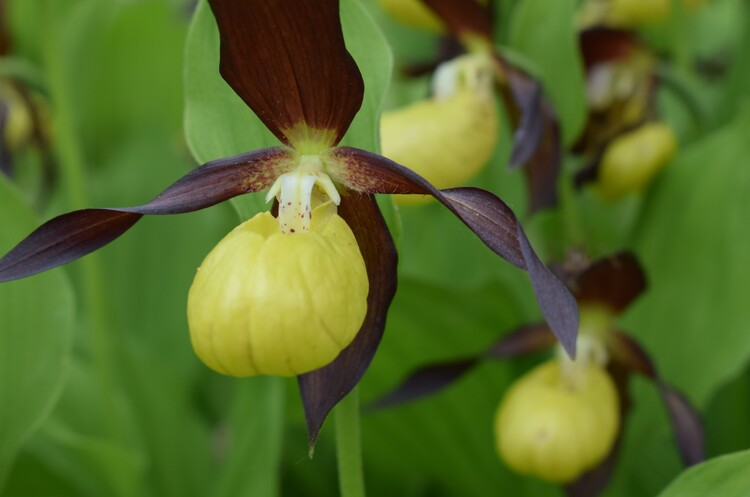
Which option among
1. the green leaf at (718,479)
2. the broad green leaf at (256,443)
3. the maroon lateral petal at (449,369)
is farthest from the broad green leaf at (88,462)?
the green leaf at (718,479)

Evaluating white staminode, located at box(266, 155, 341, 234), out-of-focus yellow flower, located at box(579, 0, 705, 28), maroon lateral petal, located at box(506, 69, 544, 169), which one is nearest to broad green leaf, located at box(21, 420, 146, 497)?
white staminode, located at box(266, 155, 341, 234)

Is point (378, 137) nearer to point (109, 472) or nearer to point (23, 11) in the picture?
point (109, 472)

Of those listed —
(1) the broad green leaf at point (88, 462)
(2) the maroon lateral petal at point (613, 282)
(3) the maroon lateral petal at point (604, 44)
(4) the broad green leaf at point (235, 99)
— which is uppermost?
(3) the maroon lateral petal at point (604, 44)

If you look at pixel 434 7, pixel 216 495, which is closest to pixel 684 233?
pixel 434 7

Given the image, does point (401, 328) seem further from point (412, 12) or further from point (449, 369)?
point (412, 12)

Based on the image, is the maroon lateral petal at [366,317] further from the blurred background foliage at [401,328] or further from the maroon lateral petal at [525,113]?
the maroon lateral petal at [525,113]

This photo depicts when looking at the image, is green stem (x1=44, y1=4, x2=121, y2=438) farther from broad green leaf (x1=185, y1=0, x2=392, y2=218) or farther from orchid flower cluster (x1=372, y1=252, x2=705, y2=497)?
broad green leaf (x1=185, y1=0, x2=392, y2=218)
